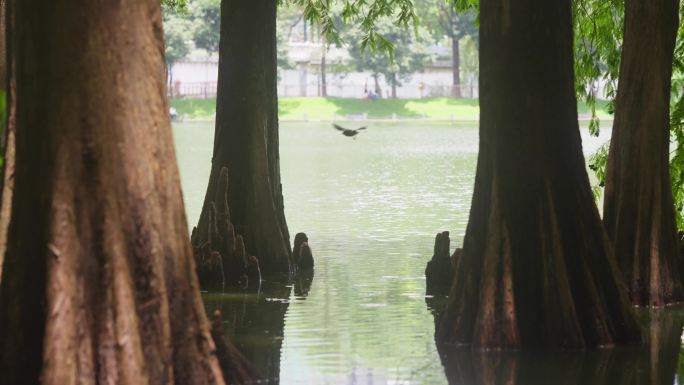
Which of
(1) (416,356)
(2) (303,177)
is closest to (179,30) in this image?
(2) (303,177)

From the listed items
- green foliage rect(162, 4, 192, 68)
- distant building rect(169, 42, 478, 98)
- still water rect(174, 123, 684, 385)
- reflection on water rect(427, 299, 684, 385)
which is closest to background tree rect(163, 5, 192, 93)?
green foliage rect(162, 4, 192, 68)

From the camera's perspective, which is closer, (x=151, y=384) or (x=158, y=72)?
(x=151, y=384)

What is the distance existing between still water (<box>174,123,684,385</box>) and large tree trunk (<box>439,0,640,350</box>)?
0.94ft

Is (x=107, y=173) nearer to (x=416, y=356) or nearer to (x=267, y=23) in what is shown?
(x=416, y=356)

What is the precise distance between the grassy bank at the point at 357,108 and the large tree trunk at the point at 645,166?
6076cm

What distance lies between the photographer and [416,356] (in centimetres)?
1163

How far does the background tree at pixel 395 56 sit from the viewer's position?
8412cm

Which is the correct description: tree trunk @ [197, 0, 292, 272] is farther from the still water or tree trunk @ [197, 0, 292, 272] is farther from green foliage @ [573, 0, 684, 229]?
green foliage @ [573, 0, 684, 229]

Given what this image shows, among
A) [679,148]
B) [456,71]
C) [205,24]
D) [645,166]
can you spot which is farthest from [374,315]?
[456,71]

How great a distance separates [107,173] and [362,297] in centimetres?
707

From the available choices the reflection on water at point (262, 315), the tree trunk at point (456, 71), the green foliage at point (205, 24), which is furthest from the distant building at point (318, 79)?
the reflection on water at point (262, 315)

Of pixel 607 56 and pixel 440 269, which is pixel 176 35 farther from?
pixel 440 269

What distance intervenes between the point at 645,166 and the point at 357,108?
65.5 metres

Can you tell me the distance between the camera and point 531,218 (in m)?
11.6
